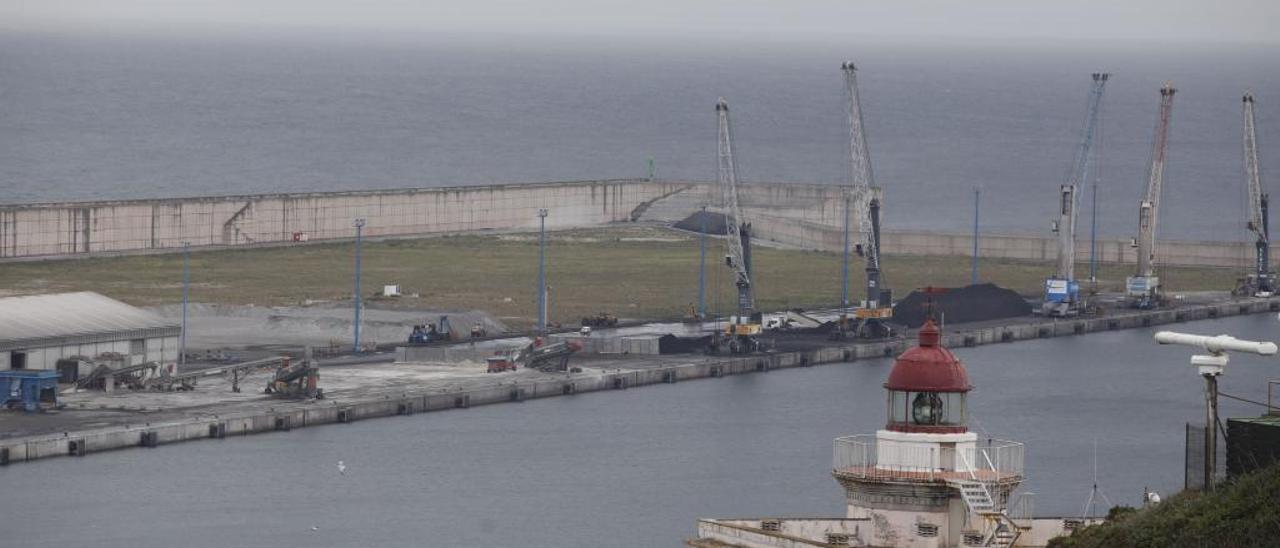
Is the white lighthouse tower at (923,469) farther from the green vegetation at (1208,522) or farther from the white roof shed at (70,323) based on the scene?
the white roof shed at (70,323)

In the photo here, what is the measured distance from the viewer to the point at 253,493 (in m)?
62.4

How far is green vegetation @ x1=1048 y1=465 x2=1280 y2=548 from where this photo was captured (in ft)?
72.2

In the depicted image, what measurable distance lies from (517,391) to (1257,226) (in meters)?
52.5

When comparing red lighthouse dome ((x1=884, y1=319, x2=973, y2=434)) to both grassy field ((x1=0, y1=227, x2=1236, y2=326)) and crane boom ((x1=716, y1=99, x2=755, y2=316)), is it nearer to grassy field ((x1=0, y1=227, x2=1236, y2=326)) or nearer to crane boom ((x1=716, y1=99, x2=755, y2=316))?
crane boom ((x1=716, y1=99, x2=755, y2=316))

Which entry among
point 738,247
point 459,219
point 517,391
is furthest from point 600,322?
point 459,219

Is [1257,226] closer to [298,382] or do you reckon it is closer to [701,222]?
[701,222]

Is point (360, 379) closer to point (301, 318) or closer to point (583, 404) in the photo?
point (583, 404)

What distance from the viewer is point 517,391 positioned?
8206 centimetres

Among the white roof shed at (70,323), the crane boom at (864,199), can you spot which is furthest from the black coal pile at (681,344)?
the white roof shed at (70,323)

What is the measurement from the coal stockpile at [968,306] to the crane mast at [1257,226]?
1395cm

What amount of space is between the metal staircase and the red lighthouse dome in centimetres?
56

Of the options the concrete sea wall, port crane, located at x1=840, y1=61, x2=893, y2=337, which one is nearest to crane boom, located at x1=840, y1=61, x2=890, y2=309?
port crane, located at x1=840, y1=61, x2=893, y2=337

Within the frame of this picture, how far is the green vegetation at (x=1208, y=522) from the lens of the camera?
22.0 meters

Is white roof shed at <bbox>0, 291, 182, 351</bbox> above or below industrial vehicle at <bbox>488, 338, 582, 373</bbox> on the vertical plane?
above
